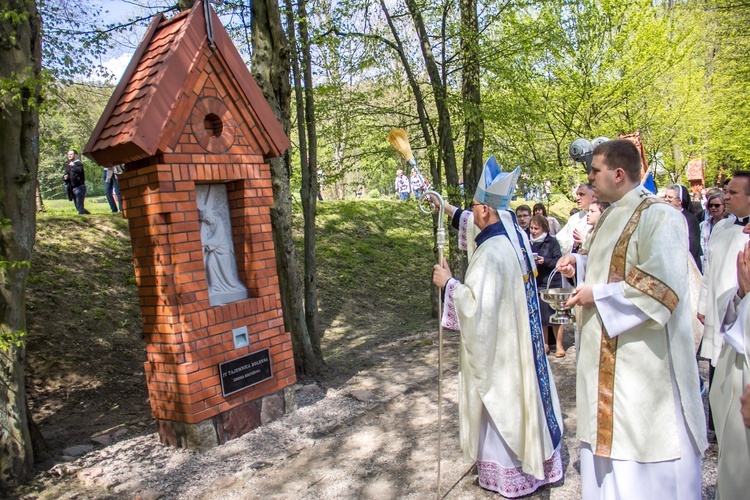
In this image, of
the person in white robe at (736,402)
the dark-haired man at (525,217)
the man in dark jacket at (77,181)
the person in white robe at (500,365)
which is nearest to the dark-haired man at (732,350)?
the person in white robe at (736,402)

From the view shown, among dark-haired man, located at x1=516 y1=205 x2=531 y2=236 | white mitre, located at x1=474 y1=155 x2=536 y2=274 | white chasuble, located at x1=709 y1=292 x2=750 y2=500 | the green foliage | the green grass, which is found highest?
the green grass

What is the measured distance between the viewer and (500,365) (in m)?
4.00

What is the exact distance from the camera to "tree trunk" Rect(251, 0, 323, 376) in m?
6.38

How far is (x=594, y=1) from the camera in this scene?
13844mm

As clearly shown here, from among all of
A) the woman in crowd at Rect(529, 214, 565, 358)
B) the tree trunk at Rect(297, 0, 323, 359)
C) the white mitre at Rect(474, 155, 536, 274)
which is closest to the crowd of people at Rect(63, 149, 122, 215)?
the tree trunk at Rect(297, 0, 323, 359)

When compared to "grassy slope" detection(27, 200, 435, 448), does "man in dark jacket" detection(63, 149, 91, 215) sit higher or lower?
higher

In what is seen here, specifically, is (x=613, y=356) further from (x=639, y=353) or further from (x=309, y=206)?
(x=309, y=206)

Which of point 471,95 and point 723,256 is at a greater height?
point 471,95

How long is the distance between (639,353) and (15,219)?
4.43m

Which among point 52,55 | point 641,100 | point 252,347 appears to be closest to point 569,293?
point 252,347

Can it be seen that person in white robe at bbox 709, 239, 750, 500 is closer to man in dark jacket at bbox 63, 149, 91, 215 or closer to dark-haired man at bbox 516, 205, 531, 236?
dark-haired man at bbox 516, 205, 531, 236

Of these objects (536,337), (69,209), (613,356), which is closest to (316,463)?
(536,337)

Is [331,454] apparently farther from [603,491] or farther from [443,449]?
[603,491]

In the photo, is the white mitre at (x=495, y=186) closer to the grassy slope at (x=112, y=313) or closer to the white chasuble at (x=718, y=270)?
the white chasuble at (x=718, y=270)
